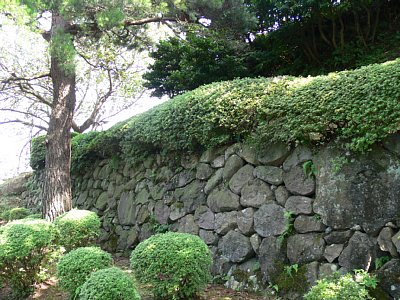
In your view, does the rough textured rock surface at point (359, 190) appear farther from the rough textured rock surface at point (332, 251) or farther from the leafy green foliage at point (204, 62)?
the leafy green foliage at point (204, 62)

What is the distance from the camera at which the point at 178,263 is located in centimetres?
381

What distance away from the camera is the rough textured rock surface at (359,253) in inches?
134

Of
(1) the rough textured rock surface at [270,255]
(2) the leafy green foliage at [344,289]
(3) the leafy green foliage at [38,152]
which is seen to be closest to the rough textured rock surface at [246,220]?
(1) the rough textured rock surface at [270,255]

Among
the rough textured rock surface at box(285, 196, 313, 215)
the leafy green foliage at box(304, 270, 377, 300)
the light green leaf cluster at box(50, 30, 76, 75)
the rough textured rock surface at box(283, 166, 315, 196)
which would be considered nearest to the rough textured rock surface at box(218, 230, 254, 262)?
the rough textured rock surface at box(285, 196, 313, 215)

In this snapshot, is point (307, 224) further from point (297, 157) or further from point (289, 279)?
point (297, 157)

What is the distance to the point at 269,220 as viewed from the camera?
14.2 ft

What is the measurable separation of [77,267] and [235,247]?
6.59 ft

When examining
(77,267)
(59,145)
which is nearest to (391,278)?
(77,267)

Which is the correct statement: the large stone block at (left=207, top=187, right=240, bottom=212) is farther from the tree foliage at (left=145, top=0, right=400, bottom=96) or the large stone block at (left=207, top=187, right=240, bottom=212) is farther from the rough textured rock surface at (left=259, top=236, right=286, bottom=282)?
the tree foliage at (left=145, top=0, right=400, bottom=96)

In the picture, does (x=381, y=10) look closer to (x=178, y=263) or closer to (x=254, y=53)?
(x=254, y=53)

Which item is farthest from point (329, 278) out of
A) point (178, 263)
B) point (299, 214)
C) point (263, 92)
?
point (263, 92)

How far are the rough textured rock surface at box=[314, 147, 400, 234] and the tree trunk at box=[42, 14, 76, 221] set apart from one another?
5491 mm

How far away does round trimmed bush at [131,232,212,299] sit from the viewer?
3828mm

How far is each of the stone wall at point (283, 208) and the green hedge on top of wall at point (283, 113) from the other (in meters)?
0.21
